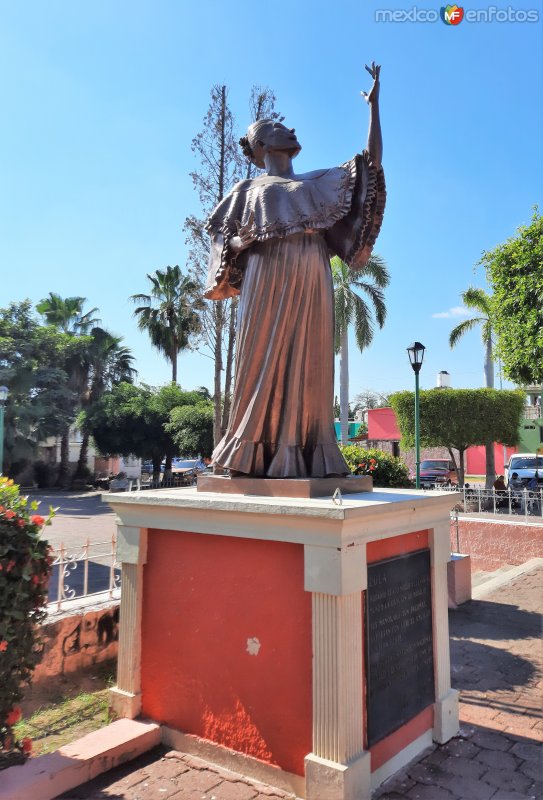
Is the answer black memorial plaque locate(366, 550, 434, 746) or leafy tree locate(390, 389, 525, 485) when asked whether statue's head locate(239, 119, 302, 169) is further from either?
leafy tree locate(390, 389, 525, 485)

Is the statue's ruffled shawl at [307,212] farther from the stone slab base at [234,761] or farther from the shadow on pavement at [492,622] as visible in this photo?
the shadow on pavement at [492,622]

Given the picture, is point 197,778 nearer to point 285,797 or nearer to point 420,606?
point 285,797

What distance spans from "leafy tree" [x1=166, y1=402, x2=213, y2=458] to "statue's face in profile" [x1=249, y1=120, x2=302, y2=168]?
21.2m

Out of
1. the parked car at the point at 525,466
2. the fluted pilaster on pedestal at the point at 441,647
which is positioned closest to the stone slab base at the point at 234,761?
the fluted pilaster on pedestal at the point at 441,647

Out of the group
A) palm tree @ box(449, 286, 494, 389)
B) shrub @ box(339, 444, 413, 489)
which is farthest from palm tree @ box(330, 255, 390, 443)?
shrub @ box(339, 444, 413, 489)

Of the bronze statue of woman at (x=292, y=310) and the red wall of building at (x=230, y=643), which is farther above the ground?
the bronze statue of woman at (x=292, y=310)

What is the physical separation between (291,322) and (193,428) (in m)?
21.9

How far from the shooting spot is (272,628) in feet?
10.2

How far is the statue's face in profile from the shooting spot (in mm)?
3963

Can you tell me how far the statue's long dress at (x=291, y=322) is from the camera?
3.64 meters

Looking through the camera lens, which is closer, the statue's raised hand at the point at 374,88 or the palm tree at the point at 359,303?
the statue's raised hand at the point at 374,88

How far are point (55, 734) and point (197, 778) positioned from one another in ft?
4.49

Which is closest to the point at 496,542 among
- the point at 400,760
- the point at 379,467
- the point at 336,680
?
the point at 379,467

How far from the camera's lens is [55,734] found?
3.87 meters
